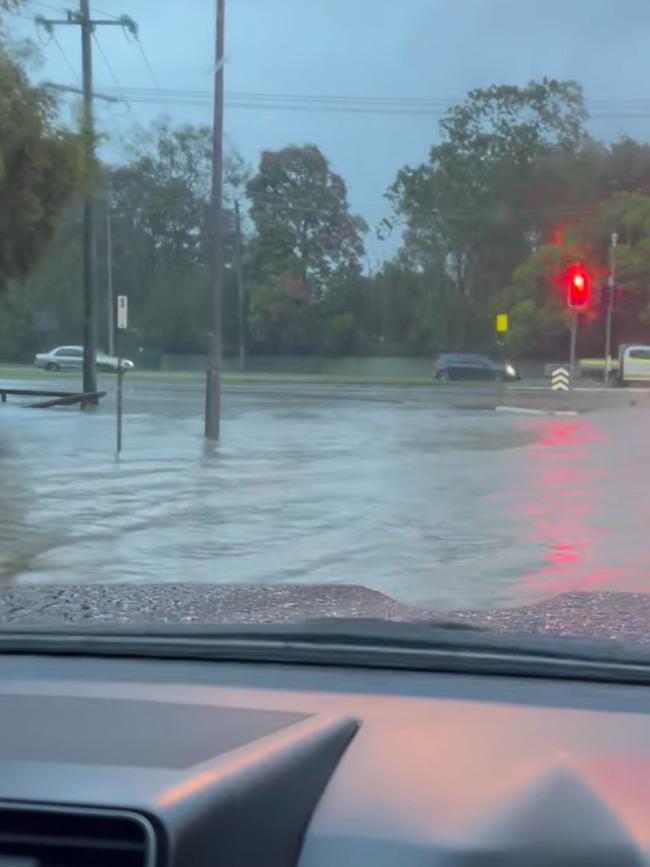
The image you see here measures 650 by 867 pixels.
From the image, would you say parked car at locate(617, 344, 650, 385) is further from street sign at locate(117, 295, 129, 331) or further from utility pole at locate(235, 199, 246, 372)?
street sign at locate(117, 295, 129, 331)

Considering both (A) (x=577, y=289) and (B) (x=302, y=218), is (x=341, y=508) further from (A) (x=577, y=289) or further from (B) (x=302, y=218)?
(B) (x=302, y=218)

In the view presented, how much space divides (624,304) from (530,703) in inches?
2567

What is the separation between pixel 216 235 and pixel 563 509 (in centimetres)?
1176

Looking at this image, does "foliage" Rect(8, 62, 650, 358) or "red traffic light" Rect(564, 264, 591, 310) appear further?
"foliage" Rect(8, 62, 650, 358)

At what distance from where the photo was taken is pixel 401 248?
79500mm

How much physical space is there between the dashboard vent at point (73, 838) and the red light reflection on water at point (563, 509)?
25.4 ft

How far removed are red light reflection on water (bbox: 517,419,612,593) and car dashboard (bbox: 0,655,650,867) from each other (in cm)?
702

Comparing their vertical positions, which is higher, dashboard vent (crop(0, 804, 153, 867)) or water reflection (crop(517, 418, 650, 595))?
dashboard vent (crop(0, 804, 153, 867))

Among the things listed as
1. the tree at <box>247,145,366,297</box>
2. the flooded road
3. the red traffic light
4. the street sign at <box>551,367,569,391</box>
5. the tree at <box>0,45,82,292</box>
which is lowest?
the flooded road

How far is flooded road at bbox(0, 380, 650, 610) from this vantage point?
35.3 ft

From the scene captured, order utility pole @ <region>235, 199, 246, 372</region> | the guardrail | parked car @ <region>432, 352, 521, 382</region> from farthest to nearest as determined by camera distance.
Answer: utility pole @ <region>235, 199, 246, 372</region> → parked car @ <region>432, 352, 521, 382</region> → the guardrail

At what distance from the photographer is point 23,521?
13859 mm

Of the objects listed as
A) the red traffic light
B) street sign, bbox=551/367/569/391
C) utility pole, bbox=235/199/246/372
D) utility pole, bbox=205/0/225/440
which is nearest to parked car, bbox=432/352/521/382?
→ utility pole, bbox=235/199/246/372

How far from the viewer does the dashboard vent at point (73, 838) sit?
224 cm
